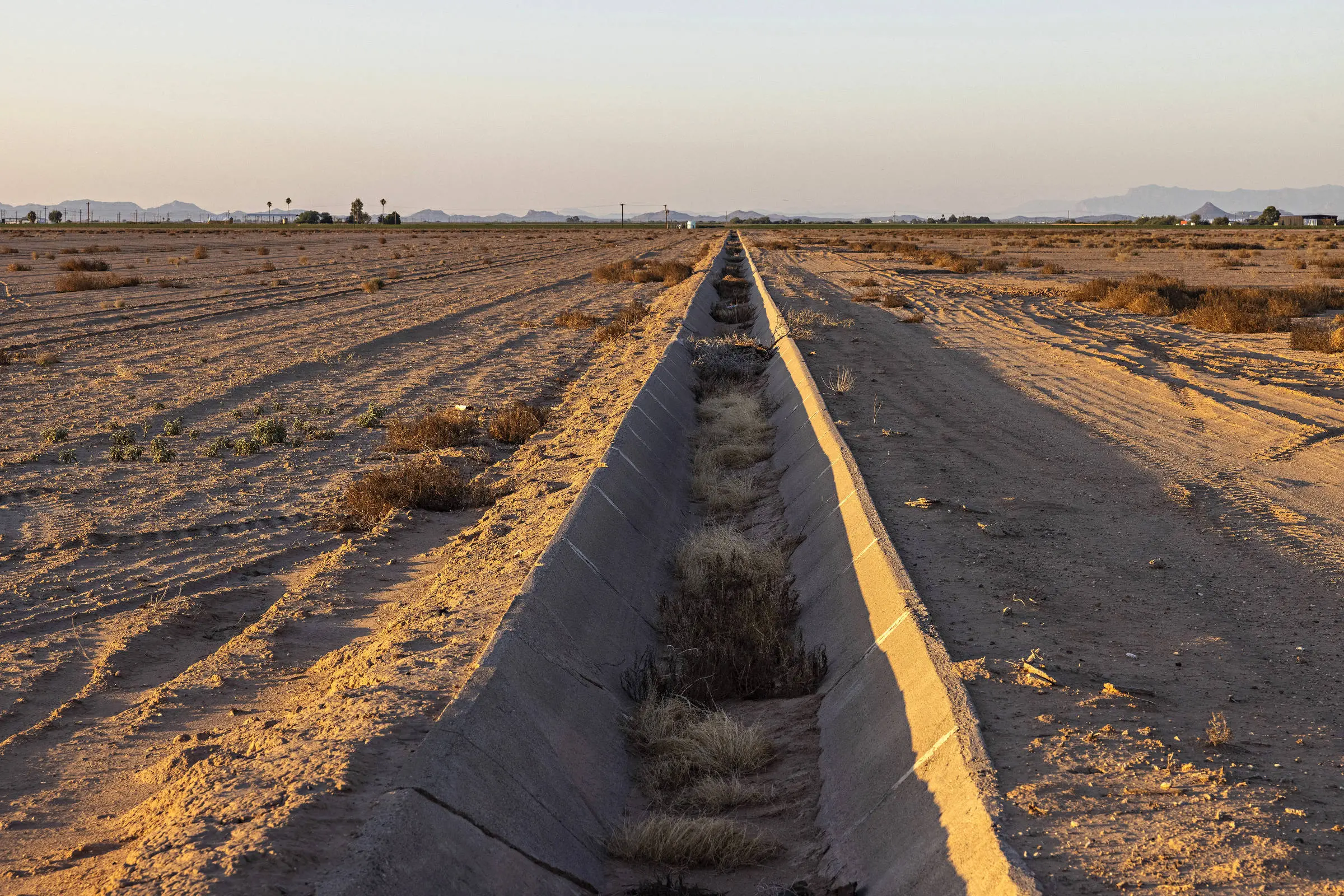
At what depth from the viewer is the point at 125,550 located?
28.0 feet

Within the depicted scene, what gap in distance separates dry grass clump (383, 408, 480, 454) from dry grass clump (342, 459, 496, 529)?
5.33 ft

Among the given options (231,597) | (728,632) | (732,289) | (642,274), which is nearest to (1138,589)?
(728,632)

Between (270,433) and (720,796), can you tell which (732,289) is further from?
(720,796)

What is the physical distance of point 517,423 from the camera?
44.3 feet

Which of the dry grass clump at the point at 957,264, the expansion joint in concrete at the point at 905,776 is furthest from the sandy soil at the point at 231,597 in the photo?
the dry grass clump at the point at 957,264

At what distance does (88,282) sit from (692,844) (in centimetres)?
3324

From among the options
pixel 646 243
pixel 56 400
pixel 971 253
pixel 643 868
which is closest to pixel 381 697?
pixel 643 868

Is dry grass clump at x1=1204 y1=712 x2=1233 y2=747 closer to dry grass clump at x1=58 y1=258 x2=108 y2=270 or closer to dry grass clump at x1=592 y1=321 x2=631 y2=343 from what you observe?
dry grass clump at x1=592 y1=321 x2=631 y2=343

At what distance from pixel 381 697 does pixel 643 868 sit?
62.3 inches

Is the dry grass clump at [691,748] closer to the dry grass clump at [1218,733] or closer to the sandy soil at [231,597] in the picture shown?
the sandy soil at [231,597]

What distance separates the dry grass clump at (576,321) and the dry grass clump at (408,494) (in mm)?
15194

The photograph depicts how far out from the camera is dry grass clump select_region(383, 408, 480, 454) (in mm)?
12531

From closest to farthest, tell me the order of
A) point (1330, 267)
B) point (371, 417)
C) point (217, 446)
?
point (217, 446) → point (371, 417) → point (1330, 267)

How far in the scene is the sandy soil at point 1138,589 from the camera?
412 centimetres
